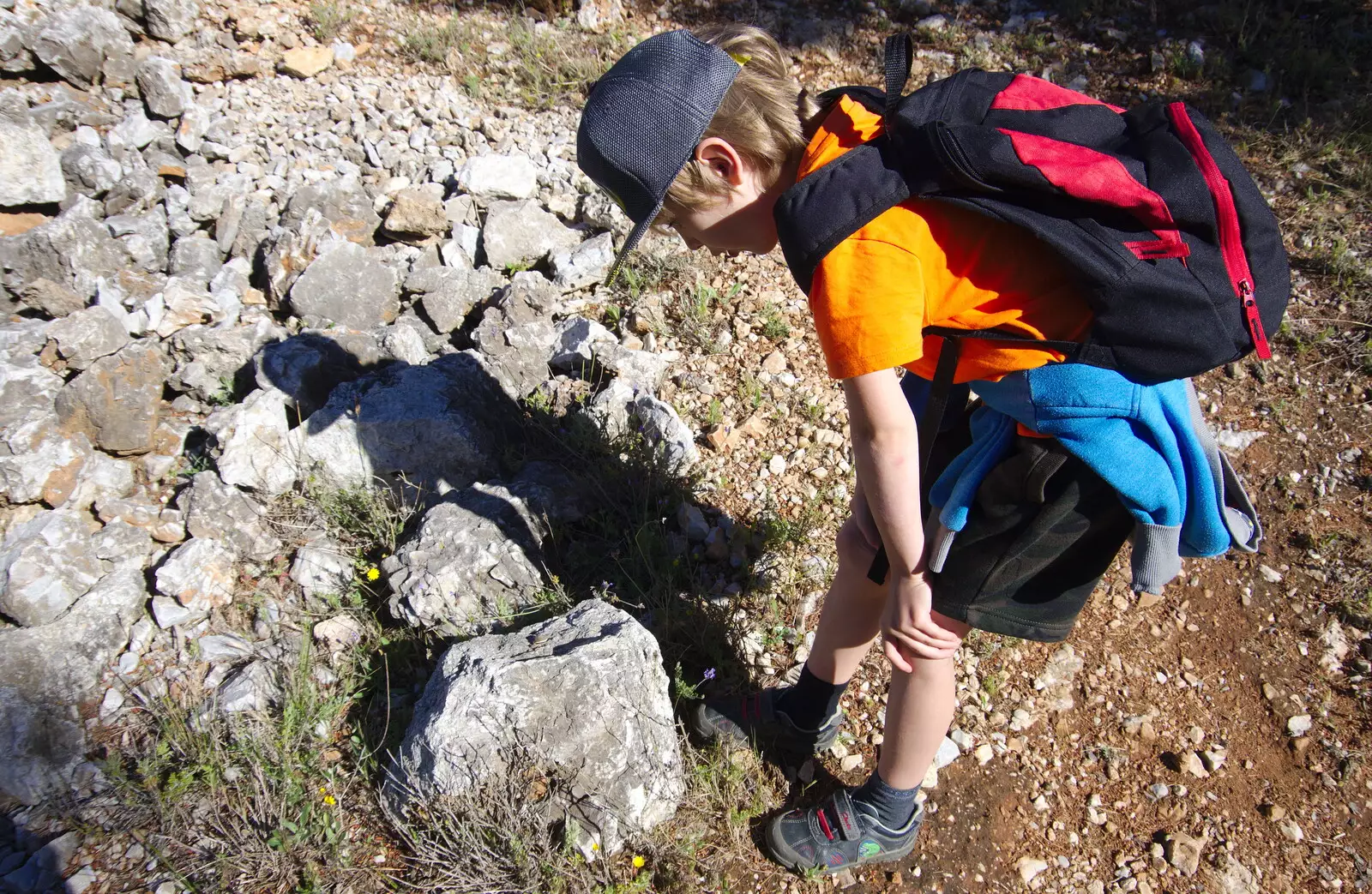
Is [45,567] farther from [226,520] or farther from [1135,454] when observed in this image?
[1135,454]

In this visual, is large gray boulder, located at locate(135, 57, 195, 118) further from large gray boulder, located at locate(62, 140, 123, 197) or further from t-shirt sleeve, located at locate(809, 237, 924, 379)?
t-shirt sleeve, located at locate(809, 237, 924, 379)

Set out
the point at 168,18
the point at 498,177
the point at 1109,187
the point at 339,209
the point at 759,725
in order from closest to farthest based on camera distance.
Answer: the point at 1109,187
the point at 759,725
the point at 339,209
the point at 498,177
the point at 168,18

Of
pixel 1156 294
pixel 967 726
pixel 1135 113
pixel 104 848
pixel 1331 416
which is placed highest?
pixel 1135 113

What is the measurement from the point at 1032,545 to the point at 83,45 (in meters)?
5.16

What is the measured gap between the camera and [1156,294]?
127cm

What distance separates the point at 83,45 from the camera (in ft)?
14.0

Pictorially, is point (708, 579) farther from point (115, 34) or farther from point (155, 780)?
point (115, 34)

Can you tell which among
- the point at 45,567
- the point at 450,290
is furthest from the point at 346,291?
the point at 45,567

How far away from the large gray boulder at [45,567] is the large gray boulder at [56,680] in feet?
0.14

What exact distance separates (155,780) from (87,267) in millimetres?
2336

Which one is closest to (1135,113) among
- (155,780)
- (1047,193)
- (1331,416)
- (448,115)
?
(1047,193)

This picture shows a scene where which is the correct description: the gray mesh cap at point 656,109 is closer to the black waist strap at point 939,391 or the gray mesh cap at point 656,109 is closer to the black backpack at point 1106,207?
the black backpack at point 1106,207

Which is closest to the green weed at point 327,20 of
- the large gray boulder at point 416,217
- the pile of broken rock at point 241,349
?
the pile of broken rock at point 241,349

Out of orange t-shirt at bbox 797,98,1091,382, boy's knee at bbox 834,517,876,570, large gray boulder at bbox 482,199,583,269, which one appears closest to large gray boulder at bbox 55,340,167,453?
large gray boulder at bbox 482,199,583,269
